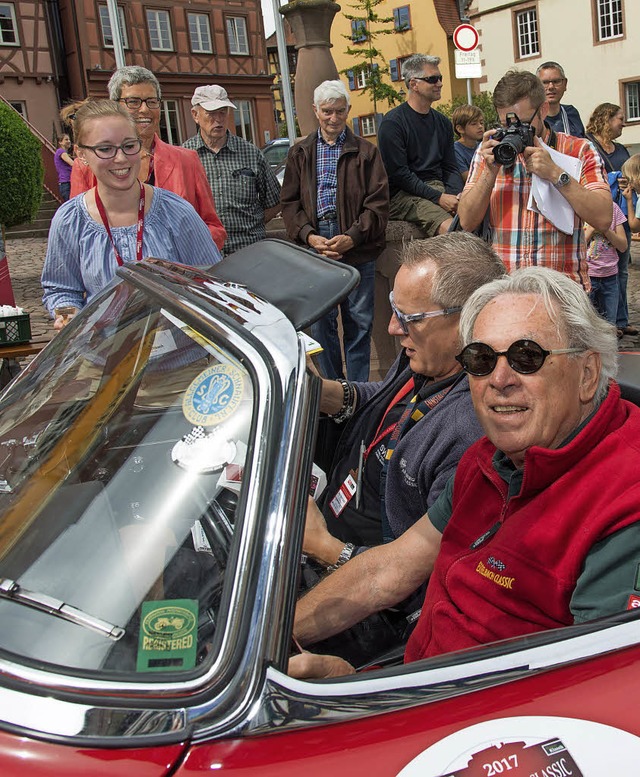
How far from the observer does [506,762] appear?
126 cm

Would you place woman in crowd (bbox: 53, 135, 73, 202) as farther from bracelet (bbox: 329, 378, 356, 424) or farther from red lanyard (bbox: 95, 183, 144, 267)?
bracelet (bbox: 329, 378, 356, 424)

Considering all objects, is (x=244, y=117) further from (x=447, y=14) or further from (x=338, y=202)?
(x=338, y=202)

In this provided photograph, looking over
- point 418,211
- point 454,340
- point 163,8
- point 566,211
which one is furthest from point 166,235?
point 163,8

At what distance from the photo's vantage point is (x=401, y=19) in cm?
4678

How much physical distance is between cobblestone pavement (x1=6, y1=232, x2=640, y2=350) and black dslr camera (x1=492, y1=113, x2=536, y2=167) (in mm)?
2979

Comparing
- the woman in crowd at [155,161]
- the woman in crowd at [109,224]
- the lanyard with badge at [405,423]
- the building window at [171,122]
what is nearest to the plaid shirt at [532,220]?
the woman in crowd at [155,161]

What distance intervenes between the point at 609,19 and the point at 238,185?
3168 cm

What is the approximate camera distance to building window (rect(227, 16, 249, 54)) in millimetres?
39719

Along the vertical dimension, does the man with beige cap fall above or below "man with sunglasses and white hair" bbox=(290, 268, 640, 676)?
above

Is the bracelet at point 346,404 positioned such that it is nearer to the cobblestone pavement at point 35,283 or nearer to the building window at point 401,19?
the cobblestone pavement at point 35,283

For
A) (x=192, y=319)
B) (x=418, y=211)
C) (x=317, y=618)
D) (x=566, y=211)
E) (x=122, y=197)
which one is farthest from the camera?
(x=418, y=211)

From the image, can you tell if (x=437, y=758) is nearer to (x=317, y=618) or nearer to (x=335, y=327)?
(x=317, y=618)

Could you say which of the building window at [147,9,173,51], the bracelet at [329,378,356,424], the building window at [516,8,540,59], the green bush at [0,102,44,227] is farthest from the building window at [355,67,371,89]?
the bracelet at [329,378,356,424]

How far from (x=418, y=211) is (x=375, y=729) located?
5158 mm
